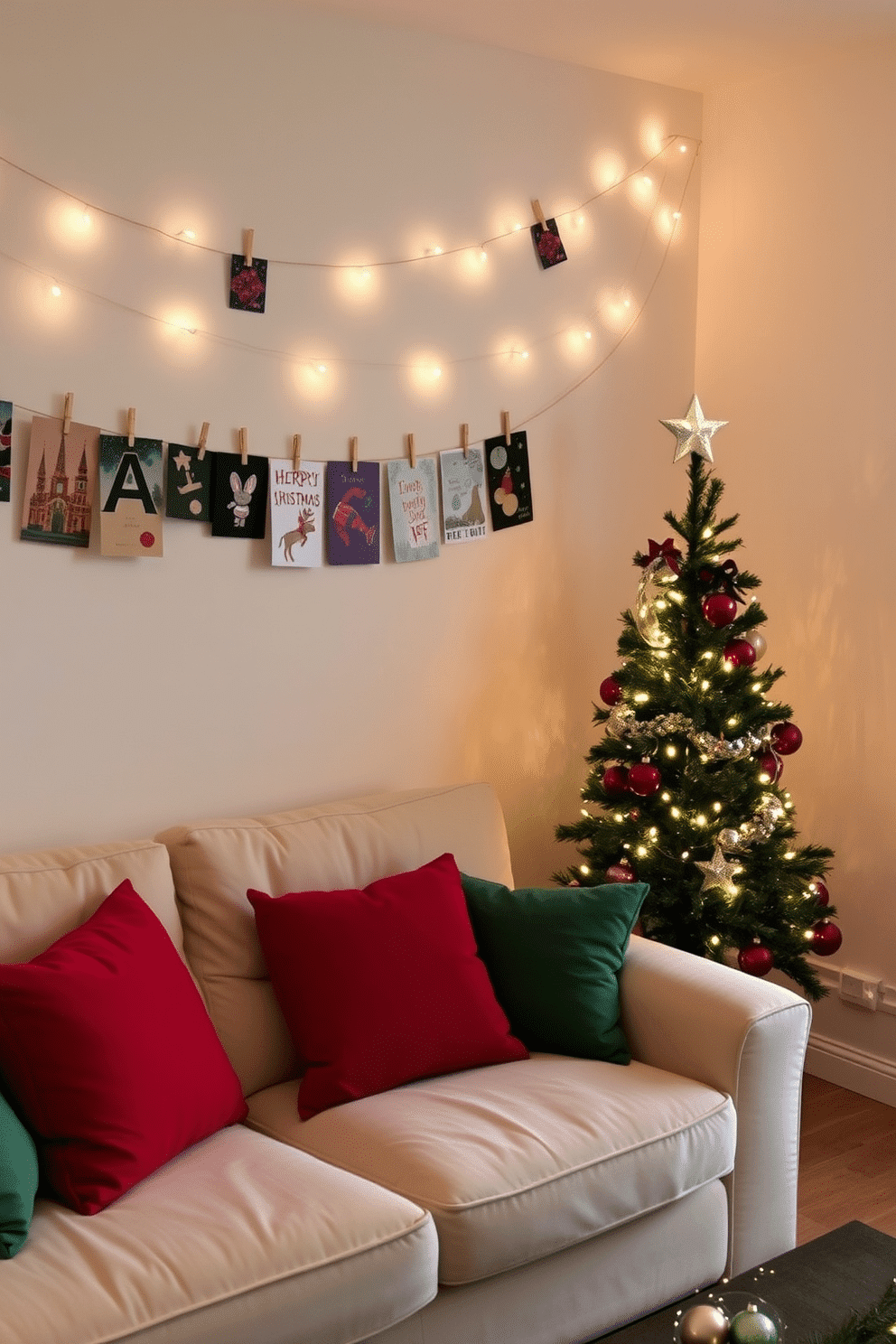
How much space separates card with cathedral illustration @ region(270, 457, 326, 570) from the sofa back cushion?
588 millimetres

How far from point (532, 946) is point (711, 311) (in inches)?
82.7

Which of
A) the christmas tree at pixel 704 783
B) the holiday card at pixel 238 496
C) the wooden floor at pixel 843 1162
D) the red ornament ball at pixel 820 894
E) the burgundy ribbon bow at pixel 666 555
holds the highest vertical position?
the holiday card at pixel 238 496

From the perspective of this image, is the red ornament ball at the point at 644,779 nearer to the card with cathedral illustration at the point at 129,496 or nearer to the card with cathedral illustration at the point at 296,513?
the card with cathedral illustration at the point at 296,513

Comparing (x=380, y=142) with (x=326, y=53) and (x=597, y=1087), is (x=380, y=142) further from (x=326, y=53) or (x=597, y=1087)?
(x=597, y=1087)

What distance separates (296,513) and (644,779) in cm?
104

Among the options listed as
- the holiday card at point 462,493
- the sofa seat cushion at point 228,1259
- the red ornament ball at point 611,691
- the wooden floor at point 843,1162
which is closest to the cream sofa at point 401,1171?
the sofa seat cushion at point 228,1259

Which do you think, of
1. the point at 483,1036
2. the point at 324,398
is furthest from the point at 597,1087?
the point at 324,398

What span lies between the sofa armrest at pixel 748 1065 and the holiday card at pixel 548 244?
6.22 ft

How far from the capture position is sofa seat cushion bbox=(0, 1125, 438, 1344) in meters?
1.69

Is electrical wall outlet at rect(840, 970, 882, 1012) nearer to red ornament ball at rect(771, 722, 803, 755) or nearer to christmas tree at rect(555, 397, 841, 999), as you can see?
christmas tree at rect(555, 397, 841, 999)

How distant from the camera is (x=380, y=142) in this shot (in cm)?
304

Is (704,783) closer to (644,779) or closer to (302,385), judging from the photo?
(644,779)

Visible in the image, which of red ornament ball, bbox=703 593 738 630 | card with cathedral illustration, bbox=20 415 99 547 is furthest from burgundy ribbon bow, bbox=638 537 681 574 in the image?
card with cathedral illustration, bbox=20 415 99 547

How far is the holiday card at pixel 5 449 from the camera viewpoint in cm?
252
